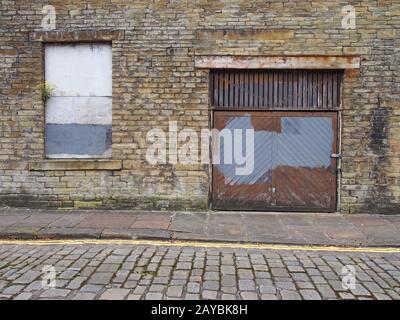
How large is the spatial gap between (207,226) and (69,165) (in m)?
3.20

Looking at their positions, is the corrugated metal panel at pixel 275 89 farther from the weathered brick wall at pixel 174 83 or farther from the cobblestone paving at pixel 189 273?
the cobblestone paving at pixel 189 273

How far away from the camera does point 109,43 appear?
772 centimetres

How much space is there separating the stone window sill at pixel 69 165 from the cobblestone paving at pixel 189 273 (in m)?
2.47

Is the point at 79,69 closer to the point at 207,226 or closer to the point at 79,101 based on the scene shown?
the point at 79,101

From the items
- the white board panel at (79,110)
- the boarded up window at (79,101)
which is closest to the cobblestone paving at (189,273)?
the boarded up window at (79,101)

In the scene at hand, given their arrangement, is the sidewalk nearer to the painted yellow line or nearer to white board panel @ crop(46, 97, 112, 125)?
the painted yellow line

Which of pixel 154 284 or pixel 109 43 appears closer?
pixel 154 284

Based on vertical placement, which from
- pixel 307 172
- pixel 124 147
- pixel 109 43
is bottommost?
pixel 307 172

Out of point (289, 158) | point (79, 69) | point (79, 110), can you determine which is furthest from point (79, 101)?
point (289, 158)

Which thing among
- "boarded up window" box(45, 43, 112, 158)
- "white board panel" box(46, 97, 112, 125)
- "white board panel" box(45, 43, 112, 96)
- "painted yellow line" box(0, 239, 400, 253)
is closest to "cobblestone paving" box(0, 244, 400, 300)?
"painted yellow line" box(0, 239, 400, 253)

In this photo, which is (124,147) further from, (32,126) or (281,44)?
(281,44)

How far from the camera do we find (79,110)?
786 centimetres

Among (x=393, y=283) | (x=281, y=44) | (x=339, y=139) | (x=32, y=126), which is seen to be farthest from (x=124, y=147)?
(x=393, y=283)

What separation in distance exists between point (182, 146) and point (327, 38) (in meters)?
3.52
